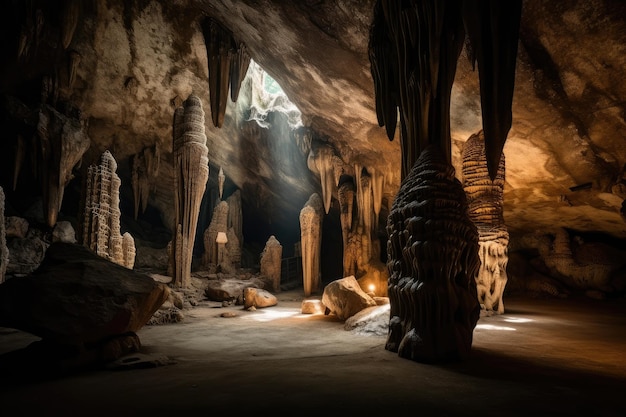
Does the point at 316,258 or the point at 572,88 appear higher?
the point at 572,88

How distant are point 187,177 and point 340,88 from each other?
5.53m

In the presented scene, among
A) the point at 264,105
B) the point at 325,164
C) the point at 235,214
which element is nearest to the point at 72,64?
the point at 264,105

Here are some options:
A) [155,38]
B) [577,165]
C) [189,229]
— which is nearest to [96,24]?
[155,38]

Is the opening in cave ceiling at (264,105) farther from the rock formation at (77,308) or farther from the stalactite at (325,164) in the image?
the rock formation at (77,308)

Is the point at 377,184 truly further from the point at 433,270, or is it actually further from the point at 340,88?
the point at 433,270

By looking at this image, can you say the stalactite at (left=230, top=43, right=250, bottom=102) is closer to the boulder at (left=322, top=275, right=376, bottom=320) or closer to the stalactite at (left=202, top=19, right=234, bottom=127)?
the stalactite at (left=202, top=19, right=234, bottom=127)

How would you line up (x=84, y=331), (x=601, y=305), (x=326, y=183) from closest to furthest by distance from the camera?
(x=84, y=331) → (x=601, y=305) → (x=326, y=183)

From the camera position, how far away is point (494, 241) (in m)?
8.93

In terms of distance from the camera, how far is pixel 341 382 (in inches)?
123

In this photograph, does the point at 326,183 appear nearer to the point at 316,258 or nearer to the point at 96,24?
the point at 316,258

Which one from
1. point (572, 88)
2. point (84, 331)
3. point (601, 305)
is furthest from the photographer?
point (601, 305)

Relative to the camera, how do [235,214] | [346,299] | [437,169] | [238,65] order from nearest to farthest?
1. [437,169]
2. [346,299]
3. [238,65]
4. [235,214]

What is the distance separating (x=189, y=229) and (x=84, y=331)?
7.77 m

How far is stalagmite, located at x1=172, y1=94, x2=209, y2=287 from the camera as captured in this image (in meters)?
11.7
